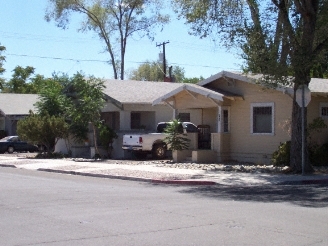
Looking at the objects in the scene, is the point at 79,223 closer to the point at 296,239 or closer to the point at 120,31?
the point at 296,239

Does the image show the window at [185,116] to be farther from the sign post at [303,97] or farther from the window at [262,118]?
the sign post at [303,97]

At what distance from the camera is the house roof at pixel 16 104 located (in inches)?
1738

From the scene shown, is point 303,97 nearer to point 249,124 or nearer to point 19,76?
point 249,124

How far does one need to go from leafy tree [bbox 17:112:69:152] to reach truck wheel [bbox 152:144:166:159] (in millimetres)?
5332

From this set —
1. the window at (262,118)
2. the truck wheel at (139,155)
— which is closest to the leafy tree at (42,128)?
the truck wheel at (139,155)

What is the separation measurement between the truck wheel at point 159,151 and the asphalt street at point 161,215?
12049 mm

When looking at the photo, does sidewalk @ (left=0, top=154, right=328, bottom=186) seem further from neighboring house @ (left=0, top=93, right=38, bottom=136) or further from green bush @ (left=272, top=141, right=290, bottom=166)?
neighboring house @ (left=0, top=93, right=38, bottom=136)

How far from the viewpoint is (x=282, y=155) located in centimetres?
2369

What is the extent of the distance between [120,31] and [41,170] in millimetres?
29910

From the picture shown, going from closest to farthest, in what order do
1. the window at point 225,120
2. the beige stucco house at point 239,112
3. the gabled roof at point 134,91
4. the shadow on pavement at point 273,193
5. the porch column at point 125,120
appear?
1. the shadow on pavement at point 273,193
2. the beige stucco house at point 239,112
3. the window at point 225,120
4. the porch column at point 125,120
5. the gabled roof at point 134,91

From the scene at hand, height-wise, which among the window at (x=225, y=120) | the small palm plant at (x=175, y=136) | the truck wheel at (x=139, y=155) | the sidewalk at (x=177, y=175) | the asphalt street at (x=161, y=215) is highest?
the window at (x=225, y=120)

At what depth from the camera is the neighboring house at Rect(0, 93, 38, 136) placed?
44000mm

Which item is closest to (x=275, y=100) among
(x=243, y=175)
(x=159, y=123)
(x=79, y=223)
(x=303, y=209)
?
(x=243, y=175)

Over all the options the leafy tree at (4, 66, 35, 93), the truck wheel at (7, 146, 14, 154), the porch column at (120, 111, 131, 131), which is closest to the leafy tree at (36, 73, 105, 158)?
the porch column at (120, 111, 131, 131)
